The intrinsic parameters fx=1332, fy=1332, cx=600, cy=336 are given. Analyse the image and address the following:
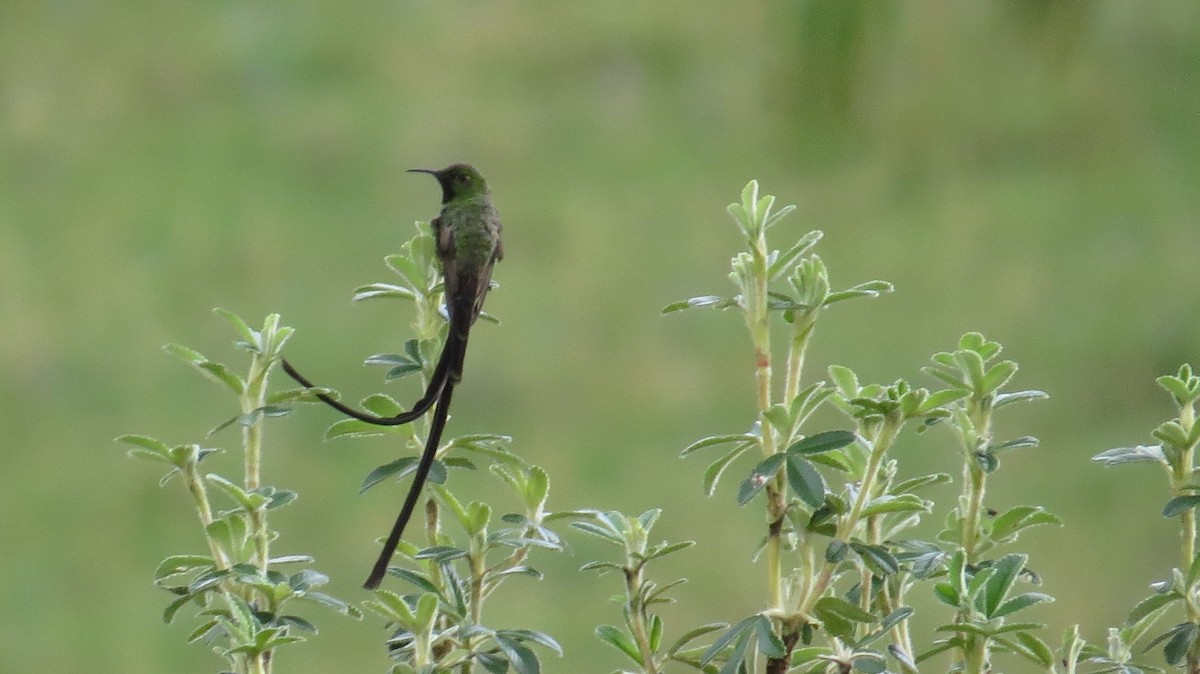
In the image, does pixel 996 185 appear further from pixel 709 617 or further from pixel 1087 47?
pixel 1087 47

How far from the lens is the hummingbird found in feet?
1.93

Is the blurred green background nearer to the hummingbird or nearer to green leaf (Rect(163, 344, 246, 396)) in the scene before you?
the hummingbird

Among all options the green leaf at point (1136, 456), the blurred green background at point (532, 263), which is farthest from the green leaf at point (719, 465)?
the blurred green background at point (532, 263)

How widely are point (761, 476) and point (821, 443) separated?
0.03 m

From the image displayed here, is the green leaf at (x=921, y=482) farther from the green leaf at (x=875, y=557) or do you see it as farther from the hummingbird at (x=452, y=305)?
the hummingbird at (x=452, y=305)

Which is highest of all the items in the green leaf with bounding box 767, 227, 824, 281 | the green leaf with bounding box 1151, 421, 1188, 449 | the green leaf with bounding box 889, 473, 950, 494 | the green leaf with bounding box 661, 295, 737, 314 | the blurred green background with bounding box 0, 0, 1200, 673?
the blurred green background with bounding box 0, 0, 1200, 673

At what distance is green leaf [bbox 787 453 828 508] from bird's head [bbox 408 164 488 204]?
1.45ft

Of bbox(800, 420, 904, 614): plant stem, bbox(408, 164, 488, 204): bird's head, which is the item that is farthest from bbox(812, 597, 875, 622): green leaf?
bbox(408, 164, 488, 204): bird's head

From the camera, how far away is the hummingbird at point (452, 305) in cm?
59

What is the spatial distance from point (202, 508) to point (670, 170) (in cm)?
198

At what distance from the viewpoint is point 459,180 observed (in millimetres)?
959

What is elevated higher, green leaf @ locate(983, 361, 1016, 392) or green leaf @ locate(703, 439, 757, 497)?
green leaf @ locate(983, 361, 1016, 392)

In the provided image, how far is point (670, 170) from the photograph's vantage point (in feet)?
8.29

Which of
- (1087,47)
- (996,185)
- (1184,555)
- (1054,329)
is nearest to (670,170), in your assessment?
(996,185)
